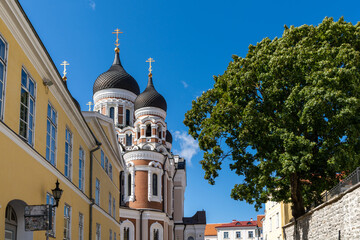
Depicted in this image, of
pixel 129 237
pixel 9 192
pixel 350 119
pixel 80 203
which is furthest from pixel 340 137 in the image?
pixel 129 237

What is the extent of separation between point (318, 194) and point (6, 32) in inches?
683

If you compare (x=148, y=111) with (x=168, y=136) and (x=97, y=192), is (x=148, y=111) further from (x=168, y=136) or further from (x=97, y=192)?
(x=97, y=192)

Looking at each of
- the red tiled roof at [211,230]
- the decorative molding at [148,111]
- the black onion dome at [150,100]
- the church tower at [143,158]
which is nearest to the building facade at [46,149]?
the church tower at [143,158]

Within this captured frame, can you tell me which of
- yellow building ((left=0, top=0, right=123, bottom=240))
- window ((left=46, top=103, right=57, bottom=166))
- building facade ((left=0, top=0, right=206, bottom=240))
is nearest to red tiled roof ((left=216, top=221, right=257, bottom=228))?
building facade ((left=0, top=0, right=206, bottom=240))

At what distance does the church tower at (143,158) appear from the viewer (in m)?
46.7

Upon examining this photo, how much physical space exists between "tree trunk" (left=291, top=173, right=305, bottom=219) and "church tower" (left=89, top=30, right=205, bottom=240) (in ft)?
78.5

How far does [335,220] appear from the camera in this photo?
1948cm

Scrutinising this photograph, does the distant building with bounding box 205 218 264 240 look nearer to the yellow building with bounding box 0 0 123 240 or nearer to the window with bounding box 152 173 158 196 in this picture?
the window with bounding box 152 173 158 196

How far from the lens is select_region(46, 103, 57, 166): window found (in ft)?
48.1

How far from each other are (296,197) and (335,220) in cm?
382

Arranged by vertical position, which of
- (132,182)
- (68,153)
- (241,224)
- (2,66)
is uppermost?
(132,182)

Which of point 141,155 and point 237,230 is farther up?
point 141,155

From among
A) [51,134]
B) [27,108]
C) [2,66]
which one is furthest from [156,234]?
[2,66]

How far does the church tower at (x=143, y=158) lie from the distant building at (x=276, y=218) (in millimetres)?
9932
